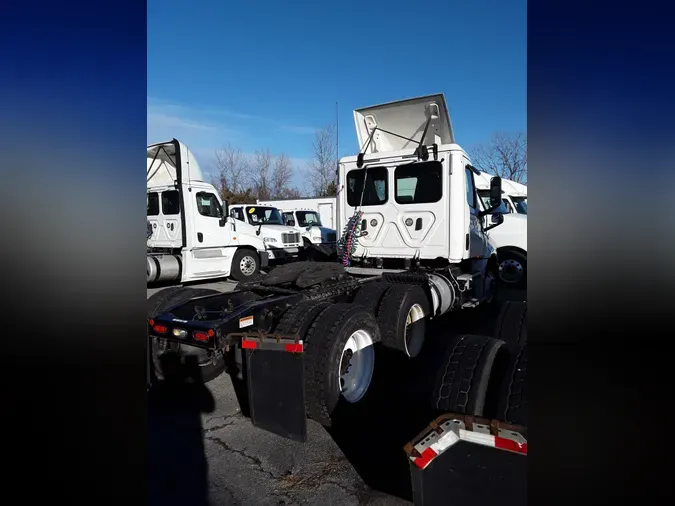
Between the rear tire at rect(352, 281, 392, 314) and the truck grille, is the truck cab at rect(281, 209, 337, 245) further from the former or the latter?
the rear tire at rect(352, 281, 392, 314)

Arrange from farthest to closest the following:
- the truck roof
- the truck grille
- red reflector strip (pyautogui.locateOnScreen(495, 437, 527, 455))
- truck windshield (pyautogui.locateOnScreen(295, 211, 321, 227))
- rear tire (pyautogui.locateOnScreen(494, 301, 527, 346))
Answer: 1. truck windshield (pyautogui.locateOnScreen(295, 211, 321, 227))
2. the truck grille
3. the truck roof
4. rear tire (pyautogui.locateOnScreen(494, 301, 527, 346))
5. red reflector strip (pyautogui.locateOnScreen(495, 437, 527, 455))

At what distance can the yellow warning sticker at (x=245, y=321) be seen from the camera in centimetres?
370

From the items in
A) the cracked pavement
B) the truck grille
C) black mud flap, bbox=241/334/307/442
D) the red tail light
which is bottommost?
the cracked pavement

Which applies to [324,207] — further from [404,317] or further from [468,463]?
[468,463]

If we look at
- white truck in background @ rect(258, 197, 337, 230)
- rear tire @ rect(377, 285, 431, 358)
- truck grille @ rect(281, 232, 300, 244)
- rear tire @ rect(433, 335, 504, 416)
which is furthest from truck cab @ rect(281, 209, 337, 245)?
rear tire @ rect(433, 335, 504, 416)

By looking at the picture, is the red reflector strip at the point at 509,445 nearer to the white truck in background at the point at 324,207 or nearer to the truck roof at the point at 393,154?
the truck roof at the point at 393,154

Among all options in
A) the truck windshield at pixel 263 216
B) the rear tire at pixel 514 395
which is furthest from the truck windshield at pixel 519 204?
the rear tire at pixel 514 395

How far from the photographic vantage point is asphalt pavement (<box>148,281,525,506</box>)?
286 centimetres

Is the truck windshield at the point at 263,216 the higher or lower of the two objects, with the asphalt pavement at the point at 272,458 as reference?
higher

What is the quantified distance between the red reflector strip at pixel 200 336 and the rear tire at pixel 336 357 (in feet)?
2.74

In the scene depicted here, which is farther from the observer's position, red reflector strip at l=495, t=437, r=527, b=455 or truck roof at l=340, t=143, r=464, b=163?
truck roof at l=340, t=143, r=464, b=163
